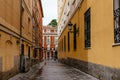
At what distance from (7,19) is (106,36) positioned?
4770 mm

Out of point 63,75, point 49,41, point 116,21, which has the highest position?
point 49,41

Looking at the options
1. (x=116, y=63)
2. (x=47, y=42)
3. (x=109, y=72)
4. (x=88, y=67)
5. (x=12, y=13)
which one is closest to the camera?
(x=116, y=63)

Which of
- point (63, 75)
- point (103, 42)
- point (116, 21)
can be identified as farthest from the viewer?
point (63, 75)

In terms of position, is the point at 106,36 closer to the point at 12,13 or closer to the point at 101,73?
the point at 101,73

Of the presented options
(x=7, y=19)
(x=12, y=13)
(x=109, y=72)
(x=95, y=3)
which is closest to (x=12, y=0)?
(x=12, y=13)

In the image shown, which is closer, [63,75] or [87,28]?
[63,75]

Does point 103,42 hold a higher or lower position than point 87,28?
lower

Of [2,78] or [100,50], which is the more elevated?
[100,50]

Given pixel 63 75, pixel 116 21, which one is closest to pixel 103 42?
pixel 116 21

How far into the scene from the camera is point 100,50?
42.6 feet

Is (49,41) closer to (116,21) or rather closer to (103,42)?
(103,42)

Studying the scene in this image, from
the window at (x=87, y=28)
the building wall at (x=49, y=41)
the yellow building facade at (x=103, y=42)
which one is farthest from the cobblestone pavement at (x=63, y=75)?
the building wall at (x=49, y=41)

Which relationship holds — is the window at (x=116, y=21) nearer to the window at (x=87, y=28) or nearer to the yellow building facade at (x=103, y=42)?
the yellow building facade at (x=103, y=42)

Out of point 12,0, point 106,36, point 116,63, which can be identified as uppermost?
point 12,0
